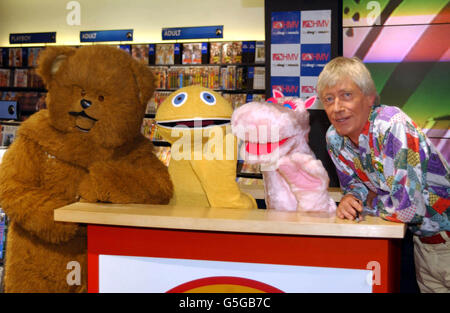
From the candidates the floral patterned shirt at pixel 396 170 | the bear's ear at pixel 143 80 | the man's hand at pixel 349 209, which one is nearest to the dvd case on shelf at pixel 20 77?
the bear's ear at pixel 143 80

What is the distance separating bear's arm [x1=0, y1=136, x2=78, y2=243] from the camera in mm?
1617

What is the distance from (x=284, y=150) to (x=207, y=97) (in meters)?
0.40

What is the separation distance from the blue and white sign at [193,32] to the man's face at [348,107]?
4.42 meters

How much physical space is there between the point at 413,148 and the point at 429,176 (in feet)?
1.04

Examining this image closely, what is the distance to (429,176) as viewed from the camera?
1.77 metres

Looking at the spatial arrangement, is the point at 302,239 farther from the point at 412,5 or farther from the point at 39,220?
the point at 412,5

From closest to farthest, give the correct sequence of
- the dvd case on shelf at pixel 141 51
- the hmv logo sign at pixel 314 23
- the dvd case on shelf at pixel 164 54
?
the hmv logo sign at pixel 314 23 → the dvd case on shelf at pixel 164 54 → the dvd case on shelf at pixel 141 51

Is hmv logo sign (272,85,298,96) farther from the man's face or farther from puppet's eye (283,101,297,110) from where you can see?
puppet's eye (283,101,297,110)

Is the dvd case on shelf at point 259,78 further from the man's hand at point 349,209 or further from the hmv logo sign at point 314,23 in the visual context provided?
the man's hand at point 349,209

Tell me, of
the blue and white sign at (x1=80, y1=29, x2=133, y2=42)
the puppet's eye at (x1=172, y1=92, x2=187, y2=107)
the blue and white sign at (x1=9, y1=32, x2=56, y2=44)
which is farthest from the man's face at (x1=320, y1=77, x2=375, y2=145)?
the blue and white sign at (x1=9, y1=32, x2=56, y2=44)

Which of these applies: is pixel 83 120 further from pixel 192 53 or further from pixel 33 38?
pixel 33 38

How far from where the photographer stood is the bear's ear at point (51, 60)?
173cm

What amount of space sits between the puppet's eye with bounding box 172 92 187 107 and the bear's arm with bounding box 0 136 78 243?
584 millimetres

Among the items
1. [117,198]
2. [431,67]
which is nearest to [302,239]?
[117,198]
